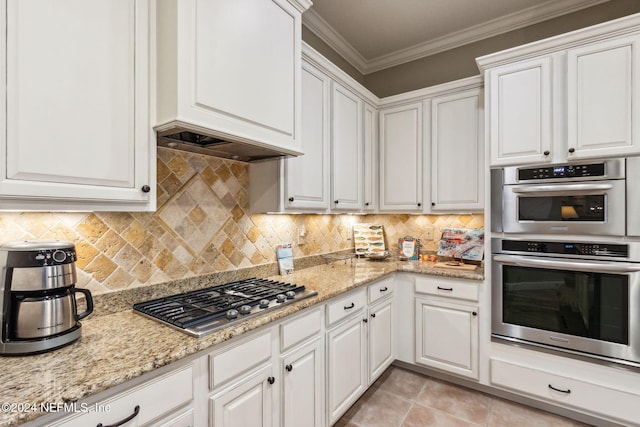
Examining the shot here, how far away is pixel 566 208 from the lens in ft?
6.82

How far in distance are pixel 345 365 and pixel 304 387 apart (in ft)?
1.41

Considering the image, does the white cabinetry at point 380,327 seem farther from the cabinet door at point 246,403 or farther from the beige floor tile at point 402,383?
the cabinet door at point 246,403

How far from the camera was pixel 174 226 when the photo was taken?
174 cm

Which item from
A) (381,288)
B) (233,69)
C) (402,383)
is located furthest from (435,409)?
(233,69)

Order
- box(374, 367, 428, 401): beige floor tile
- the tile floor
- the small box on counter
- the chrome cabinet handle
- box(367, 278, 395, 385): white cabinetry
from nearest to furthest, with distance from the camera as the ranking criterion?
the chrome cabinet handle → the tile floor → box(367, 278, 395, 385): white cabinetry → box(374, 367, 428, 401): beige floor tile → the small box on counter

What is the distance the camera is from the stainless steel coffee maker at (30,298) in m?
1.02

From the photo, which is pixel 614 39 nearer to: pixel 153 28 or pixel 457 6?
pixel 457 6

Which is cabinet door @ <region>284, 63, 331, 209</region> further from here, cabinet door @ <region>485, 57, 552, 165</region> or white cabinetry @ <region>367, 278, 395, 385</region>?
cabinet door @ <region>485, 57, 552, 165</region>

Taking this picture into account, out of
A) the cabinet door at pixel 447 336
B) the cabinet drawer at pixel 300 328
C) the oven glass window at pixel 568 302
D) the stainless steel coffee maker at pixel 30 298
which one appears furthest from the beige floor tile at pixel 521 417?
the stainless steel coffee maker at pixel 30 298

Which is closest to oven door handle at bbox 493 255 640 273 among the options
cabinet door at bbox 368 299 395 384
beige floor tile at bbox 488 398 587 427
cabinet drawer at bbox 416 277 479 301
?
cabinet drawer at bbox 416 277 479 301

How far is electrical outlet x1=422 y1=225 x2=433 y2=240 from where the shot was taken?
313 cm

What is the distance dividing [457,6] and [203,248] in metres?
2.72

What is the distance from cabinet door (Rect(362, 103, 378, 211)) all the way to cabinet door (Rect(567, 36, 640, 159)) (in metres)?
1.44

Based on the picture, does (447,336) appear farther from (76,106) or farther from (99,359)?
(76,106)
